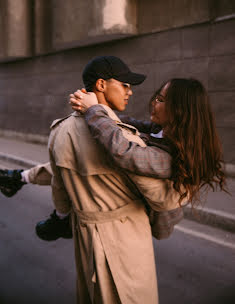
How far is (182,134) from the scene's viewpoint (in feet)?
4.66

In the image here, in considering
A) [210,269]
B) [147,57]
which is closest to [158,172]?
[210,269]

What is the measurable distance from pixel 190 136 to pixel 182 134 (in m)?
0.04

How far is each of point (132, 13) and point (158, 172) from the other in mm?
7711

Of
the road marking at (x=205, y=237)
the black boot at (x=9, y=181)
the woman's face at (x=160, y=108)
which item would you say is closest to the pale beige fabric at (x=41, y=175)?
the black boot at (x=9, y=181)

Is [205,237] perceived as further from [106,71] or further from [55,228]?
[106,71]

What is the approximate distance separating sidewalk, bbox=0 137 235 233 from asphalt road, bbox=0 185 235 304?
6.8 inches

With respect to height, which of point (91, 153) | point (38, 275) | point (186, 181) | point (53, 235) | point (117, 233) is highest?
point (91, 153)

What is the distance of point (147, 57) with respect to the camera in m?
7.97

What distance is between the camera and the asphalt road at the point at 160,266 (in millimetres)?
2744

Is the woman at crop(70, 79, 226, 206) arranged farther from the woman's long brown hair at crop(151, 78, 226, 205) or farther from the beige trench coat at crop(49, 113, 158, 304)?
the beige trench coat at crop(49, 113, 158, 304)

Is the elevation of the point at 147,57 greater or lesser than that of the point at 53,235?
greater

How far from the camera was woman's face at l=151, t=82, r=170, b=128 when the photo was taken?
5.09 feet

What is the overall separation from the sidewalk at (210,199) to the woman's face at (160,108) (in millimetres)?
1916

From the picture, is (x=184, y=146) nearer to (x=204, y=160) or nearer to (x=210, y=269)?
(x=204, y=160)
